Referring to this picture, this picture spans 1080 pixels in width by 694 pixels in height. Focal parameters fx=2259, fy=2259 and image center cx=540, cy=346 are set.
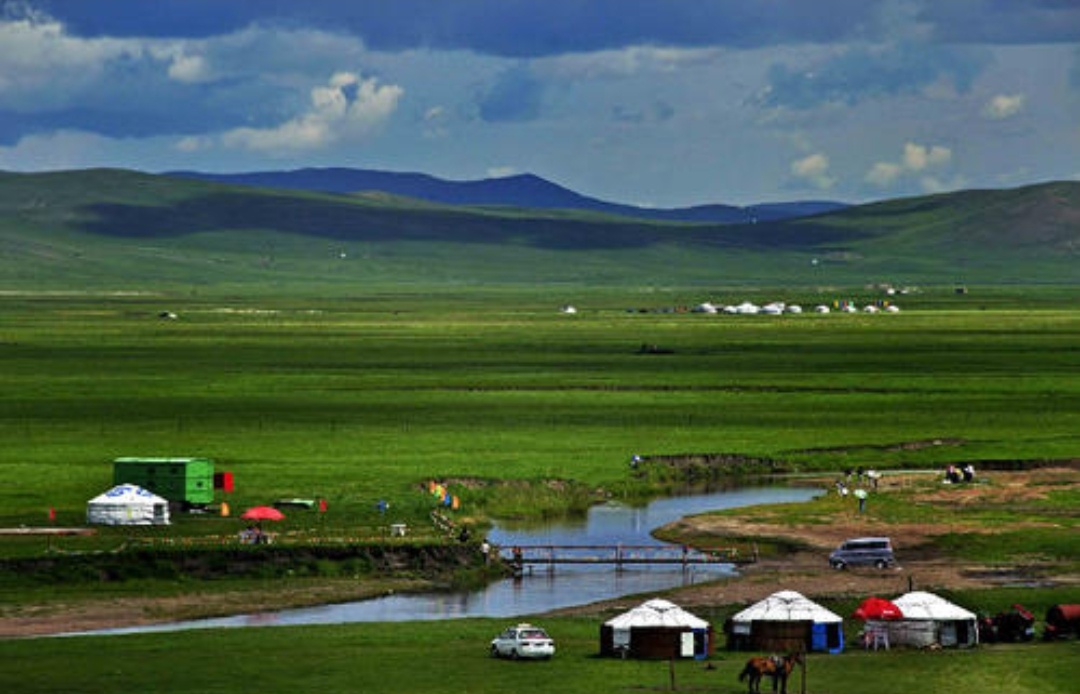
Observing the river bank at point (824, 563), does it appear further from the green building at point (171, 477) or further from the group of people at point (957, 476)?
the green building at point (171, 477)

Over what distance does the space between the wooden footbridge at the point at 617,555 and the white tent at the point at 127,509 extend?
16393 millimetres

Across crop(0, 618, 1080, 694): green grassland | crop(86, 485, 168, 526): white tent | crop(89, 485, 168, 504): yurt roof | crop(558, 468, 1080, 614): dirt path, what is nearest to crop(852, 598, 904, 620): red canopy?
crop(0, 618, 1080, 694): green grassland

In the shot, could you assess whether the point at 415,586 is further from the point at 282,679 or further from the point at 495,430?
the point at 495,430

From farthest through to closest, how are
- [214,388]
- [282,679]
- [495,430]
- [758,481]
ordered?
1. [214,388]
2. [495,430]
3. [758,481]
4. [282,679]

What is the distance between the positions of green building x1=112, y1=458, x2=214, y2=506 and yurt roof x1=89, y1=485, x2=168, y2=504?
401cm

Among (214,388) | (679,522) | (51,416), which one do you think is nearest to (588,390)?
(214,388)

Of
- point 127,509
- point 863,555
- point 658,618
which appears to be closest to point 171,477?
point 127,509

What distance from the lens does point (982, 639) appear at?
81688 millimetres

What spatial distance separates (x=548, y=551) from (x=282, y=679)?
36881mm

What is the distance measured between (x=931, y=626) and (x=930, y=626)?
36 millimetres

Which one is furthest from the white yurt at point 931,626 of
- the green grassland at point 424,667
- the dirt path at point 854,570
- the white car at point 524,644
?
the white car at point 524,644

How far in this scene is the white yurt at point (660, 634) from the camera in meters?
78.1

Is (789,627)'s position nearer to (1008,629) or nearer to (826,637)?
(826,637)

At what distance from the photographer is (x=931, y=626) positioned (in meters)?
80.4
